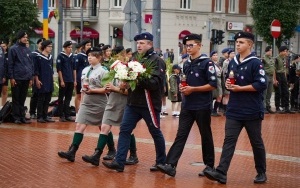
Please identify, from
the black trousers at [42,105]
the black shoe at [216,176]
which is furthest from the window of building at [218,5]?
the black shoe at [216,176]

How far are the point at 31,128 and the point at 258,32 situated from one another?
38.9 m

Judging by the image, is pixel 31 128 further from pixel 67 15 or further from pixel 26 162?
pixel 67 15

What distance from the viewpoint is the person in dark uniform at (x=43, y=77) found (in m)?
17.3

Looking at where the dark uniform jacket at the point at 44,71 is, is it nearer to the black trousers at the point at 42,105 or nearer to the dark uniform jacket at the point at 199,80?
the black trousers at the point at 42,105

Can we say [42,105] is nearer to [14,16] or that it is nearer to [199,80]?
[199,80]

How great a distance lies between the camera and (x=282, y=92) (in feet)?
76.5

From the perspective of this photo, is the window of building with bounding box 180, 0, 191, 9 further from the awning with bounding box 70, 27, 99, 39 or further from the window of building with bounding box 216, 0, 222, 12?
the awning with bounding box 70, 27, 99, 39

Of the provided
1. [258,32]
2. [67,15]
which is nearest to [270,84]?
[258,32]

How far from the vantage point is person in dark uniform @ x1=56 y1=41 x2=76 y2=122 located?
17812mm

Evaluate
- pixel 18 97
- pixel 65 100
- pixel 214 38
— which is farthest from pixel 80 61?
pixel 214 38

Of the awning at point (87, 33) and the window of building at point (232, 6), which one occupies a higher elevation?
the window of building at point (232, 6)

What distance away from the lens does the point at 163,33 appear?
59.2 m

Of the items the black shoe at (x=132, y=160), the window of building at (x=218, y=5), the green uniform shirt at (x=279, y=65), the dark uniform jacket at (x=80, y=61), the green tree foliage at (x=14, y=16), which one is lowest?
the black shoe at (x=132, y=160)

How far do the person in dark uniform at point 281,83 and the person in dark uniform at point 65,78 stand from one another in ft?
23.3
